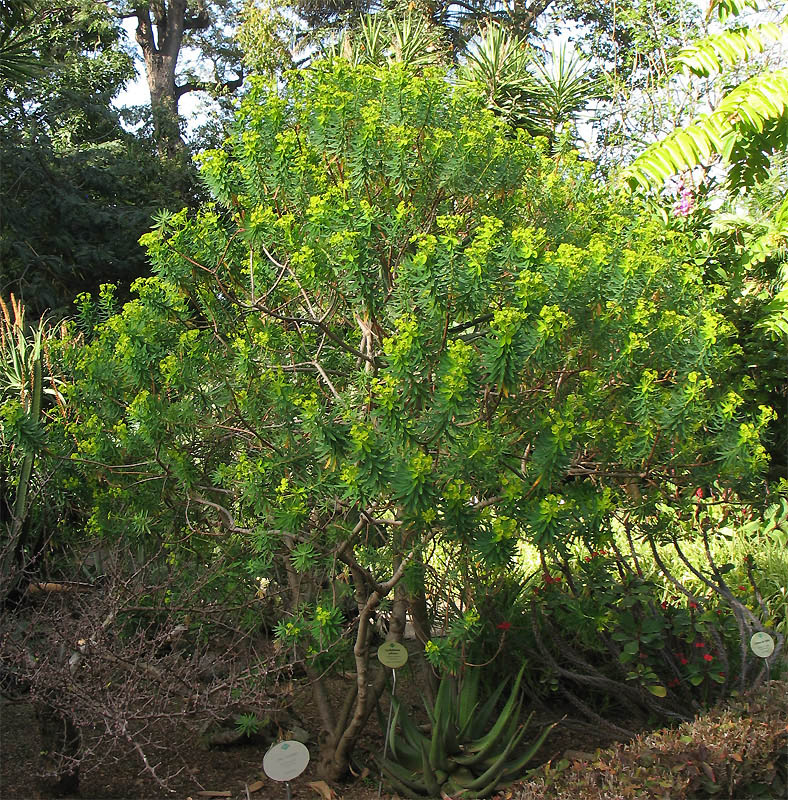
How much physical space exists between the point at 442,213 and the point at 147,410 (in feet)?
5.84

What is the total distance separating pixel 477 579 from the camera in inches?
188

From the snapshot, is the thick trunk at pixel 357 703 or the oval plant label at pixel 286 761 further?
the thick trunk at pixel 357 703

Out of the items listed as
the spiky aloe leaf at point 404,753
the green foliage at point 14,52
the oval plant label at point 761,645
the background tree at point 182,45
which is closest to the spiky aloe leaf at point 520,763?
the spiky aloe leaf at point 404,753

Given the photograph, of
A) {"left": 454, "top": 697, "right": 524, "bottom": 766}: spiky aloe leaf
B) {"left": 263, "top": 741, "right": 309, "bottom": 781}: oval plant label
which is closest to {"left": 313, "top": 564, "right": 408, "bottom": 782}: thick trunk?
{"left": 454, "top": 697, "right": 524, "bottom": 766}: spiky aloe leaf

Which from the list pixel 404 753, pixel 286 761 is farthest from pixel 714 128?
pixel 286 761

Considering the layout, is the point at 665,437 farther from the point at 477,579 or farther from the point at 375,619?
the point at 375,619

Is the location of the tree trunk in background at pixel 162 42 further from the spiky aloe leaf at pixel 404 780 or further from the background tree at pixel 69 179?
the spiky aloe leaf at pixel 404 780

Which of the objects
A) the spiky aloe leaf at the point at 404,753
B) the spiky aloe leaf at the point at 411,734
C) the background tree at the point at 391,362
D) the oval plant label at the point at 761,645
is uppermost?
the background tree at the point at 391,362

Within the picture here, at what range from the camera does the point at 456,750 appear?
4570 mm

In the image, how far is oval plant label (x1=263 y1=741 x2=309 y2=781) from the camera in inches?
138

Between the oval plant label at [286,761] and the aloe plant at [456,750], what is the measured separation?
0.94m

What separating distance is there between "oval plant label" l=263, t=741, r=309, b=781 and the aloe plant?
3.09 feet

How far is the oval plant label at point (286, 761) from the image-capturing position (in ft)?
11.5

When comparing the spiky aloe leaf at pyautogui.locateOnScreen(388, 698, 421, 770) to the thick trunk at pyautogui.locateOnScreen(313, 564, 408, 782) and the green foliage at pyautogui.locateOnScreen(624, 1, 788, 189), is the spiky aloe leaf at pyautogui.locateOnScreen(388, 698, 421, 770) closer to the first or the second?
the thick trunk at pyautogui.locateOnScreen(313, 564, 408, 782)
